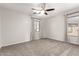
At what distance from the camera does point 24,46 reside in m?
3.27

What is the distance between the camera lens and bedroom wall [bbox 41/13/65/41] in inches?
99.1

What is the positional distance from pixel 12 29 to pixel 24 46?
898 millimetres

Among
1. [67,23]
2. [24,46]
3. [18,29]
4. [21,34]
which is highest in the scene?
[67,23]

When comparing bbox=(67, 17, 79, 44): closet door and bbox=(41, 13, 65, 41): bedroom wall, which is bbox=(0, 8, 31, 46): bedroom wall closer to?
bbox=(41, 13, 65, 41): bedroom wall

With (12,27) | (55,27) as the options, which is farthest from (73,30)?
(12,27)

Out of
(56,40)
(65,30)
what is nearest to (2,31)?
(56,40)

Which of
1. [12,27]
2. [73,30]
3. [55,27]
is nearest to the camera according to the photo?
[73,30]

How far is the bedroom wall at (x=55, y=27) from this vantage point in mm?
2518

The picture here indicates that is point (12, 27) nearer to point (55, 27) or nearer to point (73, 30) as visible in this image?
point (55, 27)

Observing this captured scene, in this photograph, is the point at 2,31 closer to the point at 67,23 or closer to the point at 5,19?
the point at 5,19

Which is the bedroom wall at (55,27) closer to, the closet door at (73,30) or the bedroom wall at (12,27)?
the closet door at (73,30)

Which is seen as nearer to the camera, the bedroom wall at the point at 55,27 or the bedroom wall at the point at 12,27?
the bedroom wall at the point at 55,27

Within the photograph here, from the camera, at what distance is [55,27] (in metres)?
2.61

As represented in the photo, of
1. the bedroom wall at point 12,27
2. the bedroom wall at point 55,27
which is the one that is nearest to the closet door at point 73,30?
the bedroom wall at point 55,27
